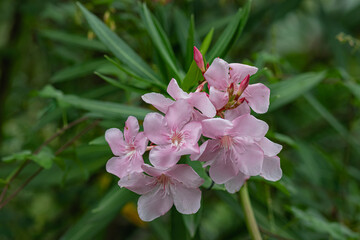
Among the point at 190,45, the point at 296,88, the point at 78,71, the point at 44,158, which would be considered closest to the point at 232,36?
the point at 190,45

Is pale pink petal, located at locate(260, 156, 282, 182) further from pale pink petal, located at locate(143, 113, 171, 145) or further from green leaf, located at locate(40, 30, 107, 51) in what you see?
green leaf, located at locate(40, 30, 107, 51)

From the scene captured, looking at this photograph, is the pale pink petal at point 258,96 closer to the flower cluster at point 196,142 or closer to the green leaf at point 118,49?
the flower cluster at point 196,142

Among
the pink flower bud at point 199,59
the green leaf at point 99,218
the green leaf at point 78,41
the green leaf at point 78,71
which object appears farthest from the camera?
the green leaf at point 78,41

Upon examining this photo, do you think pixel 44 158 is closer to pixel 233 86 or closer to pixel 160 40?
pixel 160 40

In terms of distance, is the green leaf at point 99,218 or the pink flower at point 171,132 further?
the green leaf at point 99,218

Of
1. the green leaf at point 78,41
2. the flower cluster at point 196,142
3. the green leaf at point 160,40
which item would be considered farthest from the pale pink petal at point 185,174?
the green leaf at point 78,41

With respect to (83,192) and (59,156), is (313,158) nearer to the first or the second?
(59,156)

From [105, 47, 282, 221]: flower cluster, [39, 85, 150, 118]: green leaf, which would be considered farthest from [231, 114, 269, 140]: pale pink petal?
[39, 85, 150, 118]: green leaf
